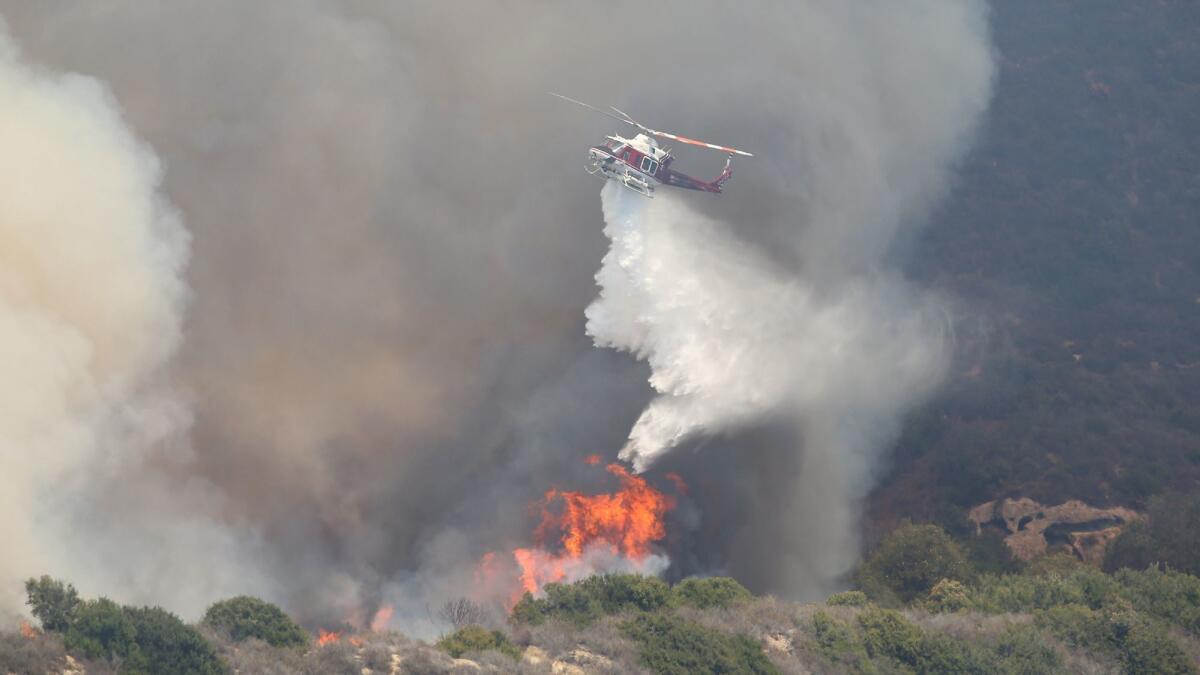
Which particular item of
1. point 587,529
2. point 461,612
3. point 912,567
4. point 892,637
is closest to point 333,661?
point 461,612

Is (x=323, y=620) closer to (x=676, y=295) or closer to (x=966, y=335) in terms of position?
(x=676, y=295)

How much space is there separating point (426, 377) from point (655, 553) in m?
19.2

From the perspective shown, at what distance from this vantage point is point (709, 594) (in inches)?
2608

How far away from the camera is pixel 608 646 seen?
58781 mm

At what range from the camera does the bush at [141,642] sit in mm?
51250

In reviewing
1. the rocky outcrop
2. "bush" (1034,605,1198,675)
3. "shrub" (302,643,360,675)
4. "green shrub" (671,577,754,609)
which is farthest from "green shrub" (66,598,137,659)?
the rocky outcrop

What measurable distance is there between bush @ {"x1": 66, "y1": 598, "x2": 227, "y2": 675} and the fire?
28.1m

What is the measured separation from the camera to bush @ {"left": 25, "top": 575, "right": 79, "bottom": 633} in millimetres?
53531

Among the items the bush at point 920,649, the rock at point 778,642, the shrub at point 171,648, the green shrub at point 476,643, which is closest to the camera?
the shrub at point 171,648

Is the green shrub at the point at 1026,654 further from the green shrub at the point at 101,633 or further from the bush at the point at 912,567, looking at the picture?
the green shrub at the point at 101,633

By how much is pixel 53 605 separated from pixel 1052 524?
62682 millimetres

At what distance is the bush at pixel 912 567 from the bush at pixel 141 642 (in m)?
39.6

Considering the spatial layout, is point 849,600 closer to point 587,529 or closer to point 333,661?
point 587,529

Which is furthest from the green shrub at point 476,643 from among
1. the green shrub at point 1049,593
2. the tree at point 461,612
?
the green shrub at point 1049,593
